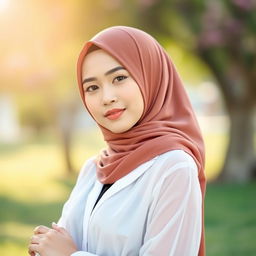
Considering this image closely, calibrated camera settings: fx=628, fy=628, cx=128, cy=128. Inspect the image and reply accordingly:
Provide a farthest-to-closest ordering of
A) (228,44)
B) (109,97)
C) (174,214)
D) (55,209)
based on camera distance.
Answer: (228,44) < (55,209) < (109,97) < (174,214)

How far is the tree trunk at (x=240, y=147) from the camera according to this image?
35.2 ft

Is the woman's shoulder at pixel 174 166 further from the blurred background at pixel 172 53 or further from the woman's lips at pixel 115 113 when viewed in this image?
the blurred background at pixel 172 53

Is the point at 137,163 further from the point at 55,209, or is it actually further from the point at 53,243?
the point at 55,209

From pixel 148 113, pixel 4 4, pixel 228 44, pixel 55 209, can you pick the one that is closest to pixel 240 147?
pixel 228 44

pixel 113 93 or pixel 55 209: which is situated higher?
pixel 55 209

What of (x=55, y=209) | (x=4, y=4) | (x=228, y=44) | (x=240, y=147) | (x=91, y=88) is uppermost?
(x=4, y=4)

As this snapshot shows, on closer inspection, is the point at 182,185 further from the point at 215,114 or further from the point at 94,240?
the point at 215,114

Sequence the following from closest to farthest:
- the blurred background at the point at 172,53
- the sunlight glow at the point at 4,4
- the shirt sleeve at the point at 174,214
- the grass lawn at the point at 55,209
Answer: the shirt sleeve at the point at 174,214, the grass lawn at the point at 55,209, the blurred background at the point at 172,53, the sunlight glow at the point at 4,4

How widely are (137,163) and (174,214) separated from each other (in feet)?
0.77

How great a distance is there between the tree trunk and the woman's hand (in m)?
8.81

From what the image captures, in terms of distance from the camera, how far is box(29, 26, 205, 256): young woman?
6.30 feet

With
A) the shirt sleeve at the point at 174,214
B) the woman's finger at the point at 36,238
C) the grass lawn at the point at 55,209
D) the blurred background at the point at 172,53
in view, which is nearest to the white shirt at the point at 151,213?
the shirt sleeve at the point at 174,214

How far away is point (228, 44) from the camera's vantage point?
9.97 m

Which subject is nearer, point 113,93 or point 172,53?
point 113,93
